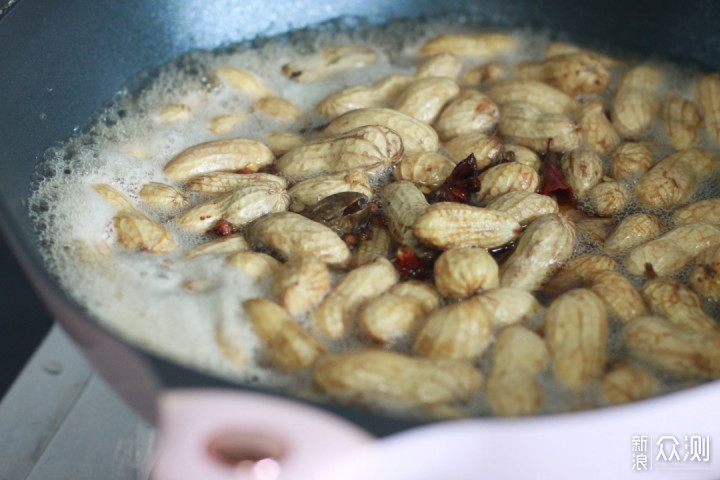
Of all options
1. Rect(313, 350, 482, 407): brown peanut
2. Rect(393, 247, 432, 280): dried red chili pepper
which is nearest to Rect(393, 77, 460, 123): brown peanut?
Rect(393, 247, 432, 280): dried red chili pepper

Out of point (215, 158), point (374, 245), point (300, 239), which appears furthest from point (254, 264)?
point (215, 158)

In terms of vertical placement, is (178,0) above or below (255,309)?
above

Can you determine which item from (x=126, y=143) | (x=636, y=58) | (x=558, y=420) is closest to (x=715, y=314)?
(x=558, y=420)

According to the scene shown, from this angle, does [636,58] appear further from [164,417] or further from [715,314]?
[164,417]

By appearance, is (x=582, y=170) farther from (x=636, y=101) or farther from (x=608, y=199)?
(x=636, y=101)

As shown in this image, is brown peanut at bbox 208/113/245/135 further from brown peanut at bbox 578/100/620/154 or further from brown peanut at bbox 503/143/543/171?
brown peanut at bbox 578/100/620/154

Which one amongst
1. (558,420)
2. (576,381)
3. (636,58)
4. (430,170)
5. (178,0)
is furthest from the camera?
(636,58)
